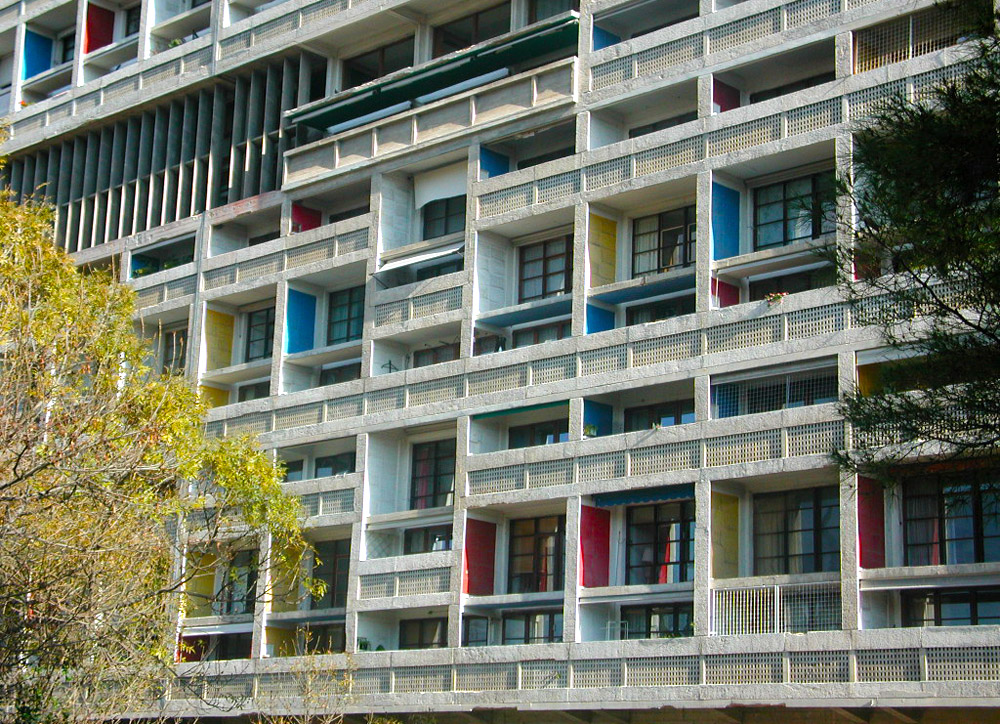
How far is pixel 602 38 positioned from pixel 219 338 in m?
14.0

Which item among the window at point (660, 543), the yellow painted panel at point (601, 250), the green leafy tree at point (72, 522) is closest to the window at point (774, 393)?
the window at point (660, 543)

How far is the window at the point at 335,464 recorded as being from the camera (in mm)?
43781

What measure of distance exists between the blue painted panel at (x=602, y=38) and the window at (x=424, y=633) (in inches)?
527

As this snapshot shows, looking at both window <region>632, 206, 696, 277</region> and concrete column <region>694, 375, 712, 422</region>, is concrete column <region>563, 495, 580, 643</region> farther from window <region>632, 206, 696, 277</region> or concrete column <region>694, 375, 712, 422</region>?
window <region>632, 206, 696, 277</region>

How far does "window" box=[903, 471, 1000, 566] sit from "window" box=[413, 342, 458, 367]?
1348 centimetres

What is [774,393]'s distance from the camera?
115 feet

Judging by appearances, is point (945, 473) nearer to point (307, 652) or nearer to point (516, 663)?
point (516, 663)

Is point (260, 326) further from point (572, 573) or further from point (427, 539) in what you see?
point (572, 573)

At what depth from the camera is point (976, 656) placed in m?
29.8

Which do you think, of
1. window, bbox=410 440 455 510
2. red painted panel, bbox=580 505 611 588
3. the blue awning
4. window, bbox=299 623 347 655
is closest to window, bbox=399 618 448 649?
window, bbox=299 623 347 655

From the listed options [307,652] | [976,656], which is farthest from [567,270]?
[976,656]

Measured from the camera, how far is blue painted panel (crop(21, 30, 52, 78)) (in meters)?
56.0

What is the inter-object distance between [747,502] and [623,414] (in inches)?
157

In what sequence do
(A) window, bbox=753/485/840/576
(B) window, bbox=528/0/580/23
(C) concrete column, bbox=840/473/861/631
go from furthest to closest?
(B) window, bbox=528/0/580/23 < (A) window, bbox=753/485/840/576 < (C) concrete column, bbox=840/473/861/631
